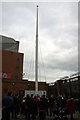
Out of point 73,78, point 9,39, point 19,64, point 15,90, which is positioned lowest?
point 15,90

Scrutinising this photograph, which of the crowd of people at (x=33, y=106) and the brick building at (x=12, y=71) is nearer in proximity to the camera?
the crowd of people at (x=33, y=106)

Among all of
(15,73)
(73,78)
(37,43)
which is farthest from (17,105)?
(15,73)

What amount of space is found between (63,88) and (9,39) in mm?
40105

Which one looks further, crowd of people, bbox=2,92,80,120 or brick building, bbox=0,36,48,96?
brick building, bbox=0,36,48,96

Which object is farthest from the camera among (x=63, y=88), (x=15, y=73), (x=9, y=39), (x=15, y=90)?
(x=9, y=39)

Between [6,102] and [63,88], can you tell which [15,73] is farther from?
[6,102]

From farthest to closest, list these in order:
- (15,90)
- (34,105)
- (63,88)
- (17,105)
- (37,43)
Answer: (15,90) < (37,43) < (63,88) < (17,105) < (34,105)

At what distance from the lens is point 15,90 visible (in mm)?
37875

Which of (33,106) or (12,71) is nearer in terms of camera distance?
(33,106)

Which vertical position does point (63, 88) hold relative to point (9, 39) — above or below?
below

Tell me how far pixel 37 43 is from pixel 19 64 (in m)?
22.6

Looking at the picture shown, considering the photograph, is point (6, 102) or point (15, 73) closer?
point (6, 102)

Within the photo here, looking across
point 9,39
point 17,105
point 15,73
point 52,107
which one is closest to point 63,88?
point 52,107

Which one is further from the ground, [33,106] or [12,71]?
[12,71]
